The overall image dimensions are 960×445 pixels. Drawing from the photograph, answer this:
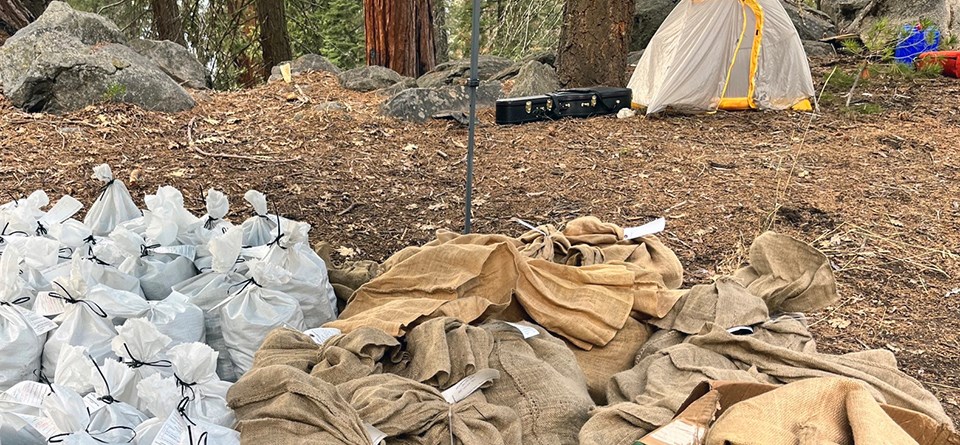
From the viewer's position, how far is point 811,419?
130 cm

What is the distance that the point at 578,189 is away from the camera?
4293mm

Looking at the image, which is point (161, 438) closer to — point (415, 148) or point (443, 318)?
point (443, 318)

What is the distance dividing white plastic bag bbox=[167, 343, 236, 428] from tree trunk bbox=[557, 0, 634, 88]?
196 inches

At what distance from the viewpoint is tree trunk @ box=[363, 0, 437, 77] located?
7.18m

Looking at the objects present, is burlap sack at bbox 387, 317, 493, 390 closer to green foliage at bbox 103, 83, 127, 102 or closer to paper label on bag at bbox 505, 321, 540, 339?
paper label on bag at bbox 505, 321, 540, 339

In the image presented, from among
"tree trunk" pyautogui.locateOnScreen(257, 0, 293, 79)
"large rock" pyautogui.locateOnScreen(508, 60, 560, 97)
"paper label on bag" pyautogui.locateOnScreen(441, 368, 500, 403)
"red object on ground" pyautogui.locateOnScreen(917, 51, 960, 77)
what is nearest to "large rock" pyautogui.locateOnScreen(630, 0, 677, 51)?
"large rock" pyautogui.locateOnScreen(508, 60, 560, 97)

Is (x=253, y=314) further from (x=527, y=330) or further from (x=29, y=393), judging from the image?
(x=527, y=330)

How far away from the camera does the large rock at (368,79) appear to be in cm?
645

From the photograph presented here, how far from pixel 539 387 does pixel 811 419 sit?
678 millimetres

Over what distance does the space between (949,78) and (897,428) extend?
663cm

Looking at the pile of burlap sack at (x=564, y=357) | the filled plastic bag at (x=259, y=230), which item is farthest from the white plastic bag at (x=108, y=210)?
the pile of burlap sack at (x=564, y=357)

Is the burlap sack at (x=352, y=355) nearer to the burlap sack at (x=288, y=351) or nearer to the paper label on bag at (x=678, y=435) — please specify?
the burlap sack at (x=288, y=351)

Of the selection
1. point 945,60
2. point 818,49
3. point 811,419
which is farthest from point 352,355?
point 818,49

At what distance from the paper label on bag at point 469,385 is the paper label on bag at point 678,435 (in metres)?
0.49
